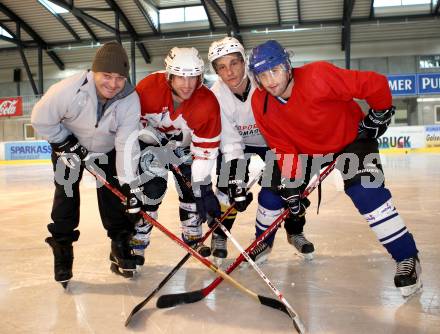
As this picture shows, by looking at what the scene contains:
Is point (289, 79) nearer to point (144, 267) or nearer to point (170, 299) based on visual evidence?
point (170, 299)

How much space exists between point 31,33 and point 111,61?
1478cm

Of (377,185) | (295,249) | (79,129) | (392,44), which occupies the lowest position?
(295,249)

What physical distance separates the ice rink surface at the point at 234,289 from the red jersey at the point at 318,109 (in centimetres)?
53

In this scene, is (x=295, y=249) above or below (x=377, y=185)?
below

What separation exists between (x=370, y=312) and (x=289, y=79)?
36.5 inches

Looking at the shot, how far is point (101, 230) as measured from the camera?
2992 mm

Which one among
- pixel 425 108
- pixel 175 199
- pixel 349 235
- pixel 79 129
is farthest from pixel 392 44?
pixel 79 129

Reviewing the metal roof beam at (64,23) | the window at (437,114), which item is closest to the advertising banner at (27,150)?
the metal roof beam at (64,23)

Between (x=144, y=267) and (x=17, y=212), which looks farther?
(x=17, y=212)

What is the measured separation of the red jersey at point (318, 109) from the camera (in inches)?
67.8

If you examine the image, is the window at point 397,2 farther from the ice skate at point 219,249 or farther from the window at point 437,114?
the ice skate at point 219,249

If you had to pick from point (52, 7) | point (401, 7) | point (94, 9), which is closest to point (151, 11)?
point (94, 9)

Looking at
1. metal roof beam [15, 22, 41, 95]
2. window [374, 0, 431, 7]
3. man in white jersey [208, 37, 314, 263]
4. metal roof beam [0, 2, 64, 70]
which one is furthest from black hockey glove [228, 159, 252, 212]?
metal roof beam [15, 22, 41, 95]

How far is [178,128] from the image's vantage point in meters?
2.13
